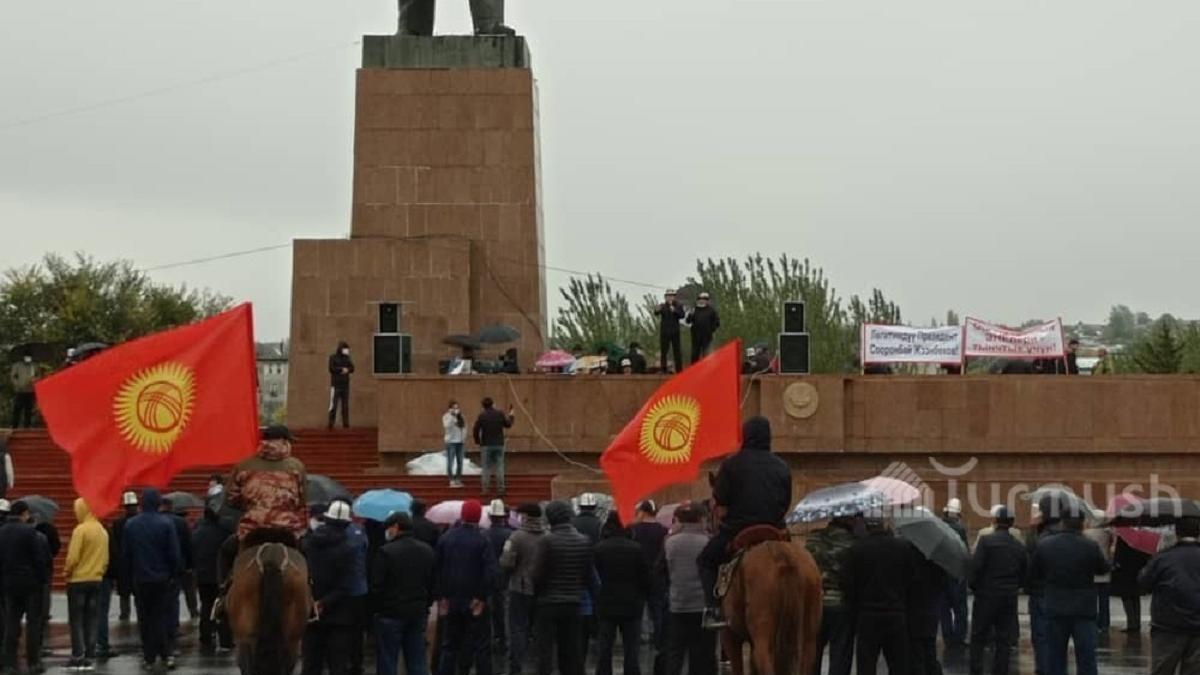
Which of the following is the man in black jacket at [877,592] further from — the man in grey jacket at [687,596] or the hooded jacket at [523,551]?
the hooded jacket at [523,551]

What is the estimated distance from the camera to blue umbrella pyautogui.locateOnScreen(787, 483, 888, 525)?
1567 cm

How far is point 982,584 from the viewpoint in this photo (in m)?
17.6

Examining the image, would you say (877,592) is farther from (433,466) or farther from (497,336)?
(497,336)

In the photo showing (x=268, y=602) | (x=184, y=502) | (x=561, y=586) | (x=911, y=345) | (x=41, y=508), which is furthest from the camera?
(x=911, y=345)

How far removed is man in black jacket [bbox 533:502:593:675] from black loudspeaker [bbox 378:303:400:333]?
52.7ft

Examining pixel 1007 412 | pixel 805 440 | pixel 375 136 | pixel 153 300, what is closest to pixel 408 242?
pixel 375 136

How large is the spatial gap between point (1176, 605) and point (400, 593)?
16.9ft

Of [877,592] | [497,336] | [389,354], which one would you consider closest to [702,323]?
[497,336]

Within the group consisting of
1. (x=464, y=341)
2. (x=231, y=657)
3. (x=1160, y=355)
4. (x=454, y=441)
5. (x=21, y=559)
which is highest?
(x=1160, y=355)

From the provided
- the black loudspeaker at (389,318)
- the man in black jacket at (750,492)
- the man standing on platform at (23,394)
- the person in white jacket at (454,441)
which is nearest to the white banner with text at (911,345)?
the person in white jacket at (454,441)

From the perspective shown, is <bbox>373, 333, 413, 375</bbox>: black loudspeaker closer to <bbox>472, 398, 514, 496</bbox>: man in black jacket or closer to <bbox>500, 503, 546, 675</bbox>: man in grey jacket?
<bbox>472, 398, 514, 496</bbox>: man in black jacket

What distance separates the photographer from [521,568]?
16.9 m

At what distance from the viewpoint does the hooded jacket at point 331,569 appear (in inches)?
613

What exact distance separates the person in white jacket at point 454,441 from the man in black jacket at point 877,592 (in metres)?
14.0
